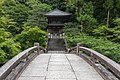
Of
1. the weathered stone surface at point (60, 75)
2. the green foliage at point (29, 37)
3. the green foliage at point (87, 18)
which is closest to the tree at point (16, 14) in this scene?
the green foliage at point (29, 37)

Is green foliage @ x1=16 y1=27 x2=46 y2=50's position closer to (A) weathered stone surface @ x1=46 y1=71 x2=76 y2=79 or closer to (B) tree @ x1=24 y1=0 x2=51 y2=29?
(B) tree @ x1=24 y1=0 x2=51 y2=29

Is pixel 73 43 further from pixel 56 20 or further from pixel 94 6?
pixel 56 20

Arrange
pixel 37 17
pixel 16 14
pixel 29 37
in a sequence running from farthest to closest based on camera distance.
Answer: pixel 37 17
pixel 16 14
pixel 29 37

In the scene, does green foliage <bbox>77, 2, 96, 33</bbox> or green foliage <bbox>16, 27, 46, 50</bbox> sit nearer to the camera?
green foliage <bbox>16, 27, 46, 50</bbox>

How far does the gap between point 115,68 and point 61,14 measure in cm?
3458

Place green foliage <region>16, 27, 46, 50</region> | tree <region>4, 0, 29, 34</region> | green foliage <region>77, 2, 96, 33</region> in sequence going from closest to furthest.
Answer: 1. green foliage <region>16, 27, 46, 50</region>
2. green foliage <region>77, 2, 96, 33</region>
3. tree <region>4, 0, 29, 34</region>

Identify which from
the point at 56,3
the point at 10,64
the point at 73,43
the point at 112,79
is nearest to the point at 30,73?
the point at 10,64

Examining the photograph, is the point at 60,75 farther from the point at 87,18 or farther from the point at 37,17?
the point at 37,17

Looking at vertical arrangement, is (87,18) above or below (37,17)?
below

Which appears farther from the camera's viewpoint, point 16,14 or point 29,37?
point 16,14

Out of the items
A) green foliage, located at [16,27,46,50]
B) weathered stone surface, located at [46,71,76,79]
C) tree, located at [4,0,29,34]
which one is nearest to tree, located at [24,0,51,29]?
tree, located at [4,0,29,34]

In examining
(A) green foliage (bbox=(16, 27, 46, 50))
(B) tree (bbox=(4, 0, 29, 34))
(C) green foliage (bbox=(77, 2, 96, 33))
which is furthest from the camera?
(B) tree (bbox=(4, 0, 29, 34))

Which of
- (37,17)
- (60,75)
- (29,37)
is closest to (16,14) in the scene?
(37,17)

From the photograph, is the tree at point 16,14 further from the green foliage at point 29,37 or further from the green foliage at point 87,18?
the green foliage at point 87,18
